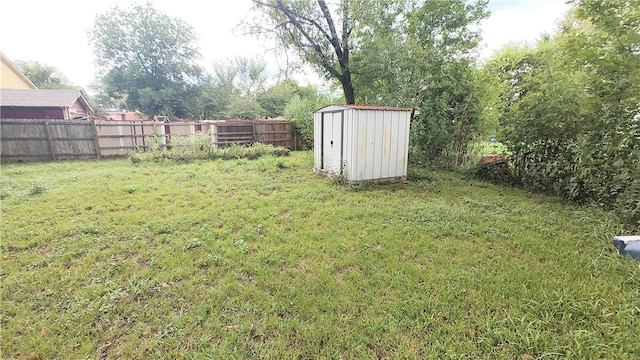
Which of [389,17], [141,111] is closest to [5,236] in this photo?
[389,17]

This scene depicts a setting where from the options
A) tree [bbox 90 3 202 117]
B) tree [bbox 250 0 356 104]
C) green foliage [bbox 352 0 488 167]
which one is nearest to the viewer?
green foliage [bbox 352 0 488 167]

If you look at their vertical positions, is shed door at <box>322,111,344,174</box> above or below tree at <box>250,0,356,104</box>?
below

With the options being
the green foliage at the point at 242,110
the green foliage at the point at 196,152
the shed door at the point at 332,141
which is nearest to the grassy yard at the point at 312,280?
the shed door at the point at 332,141

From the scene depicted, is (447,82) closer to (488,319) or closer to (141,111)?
(488,319)

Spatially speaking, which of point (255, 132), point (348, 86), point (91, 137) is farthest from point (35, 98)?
point (348, 86)

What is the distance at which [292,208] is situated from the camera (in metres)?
4.00

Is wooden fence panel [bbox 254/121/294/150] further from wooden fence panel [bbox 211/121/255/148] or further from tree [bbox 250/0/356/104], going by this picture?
tree [bbox 250/0/356/104]

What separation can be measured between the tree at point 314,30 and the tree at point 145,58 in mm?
18040

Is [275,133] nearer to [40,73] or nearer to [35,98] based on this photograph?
[35,98]

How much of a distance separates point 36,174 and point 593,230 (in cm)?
1005

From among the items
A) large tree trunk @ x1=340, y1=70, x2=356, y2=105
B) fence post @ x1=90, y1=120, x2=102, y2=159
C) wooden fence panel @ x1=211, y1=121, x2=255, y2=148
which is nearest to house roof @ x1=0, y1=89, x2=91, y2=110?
fence post @ x1=90, y1=120, x2=102, y2=159

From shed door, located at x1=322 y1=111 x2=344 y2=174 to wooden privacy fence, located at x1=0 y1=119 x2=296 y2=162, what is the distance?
6007 millimetres

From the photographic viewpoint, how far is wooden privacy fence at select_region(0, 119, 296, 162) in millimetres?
7973

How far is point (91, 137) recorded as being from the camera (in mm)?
8898
